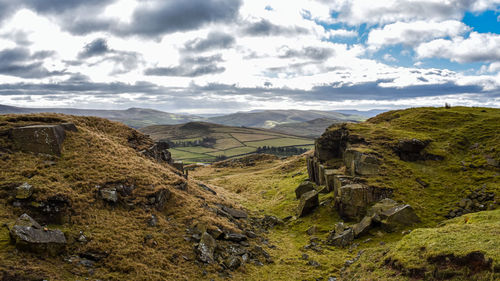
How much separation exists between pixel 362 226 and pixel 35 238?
23.3 meters

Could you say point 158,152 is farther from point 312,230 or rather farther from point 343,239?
point 343,239

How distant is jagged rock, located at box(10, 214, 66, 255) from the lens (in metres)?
12.9

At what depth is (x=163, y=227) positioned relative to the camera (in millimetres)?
19750

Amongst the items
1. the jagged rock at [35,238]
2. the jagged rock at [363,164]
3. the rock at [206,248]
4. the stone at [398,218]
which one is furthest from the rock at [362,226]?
the jagged rock at [35,238]

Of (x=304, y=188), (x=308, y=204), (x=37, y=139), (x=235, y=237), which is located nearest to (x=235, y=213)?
(x=235, y=237)

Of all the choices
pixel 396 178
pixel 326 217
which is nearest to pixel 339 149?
pixel 396 178

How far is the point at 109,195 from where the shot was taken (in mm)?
19672

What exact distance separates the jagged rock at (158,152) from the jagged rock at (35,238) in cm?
1840

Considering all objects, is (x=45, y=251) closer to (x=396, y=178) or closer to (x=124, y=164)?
(x=124, y=164)

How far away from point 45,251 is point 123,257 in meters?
3.77

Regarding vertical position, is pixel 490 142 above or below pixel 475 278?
above

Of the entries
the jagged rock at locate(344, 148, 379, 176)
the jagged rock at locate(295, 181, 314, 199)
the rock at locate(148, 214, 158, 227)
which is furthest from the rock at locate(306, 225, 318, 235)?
the rock at locate(148, 214, 158, 227)

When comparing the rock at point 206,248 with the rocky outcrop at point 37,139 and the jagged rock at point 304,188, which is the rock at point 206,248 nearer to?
the rocky outcrop at point 37,139

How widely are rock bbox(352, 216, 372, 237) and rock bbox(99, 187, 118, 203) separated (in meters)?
20.1
